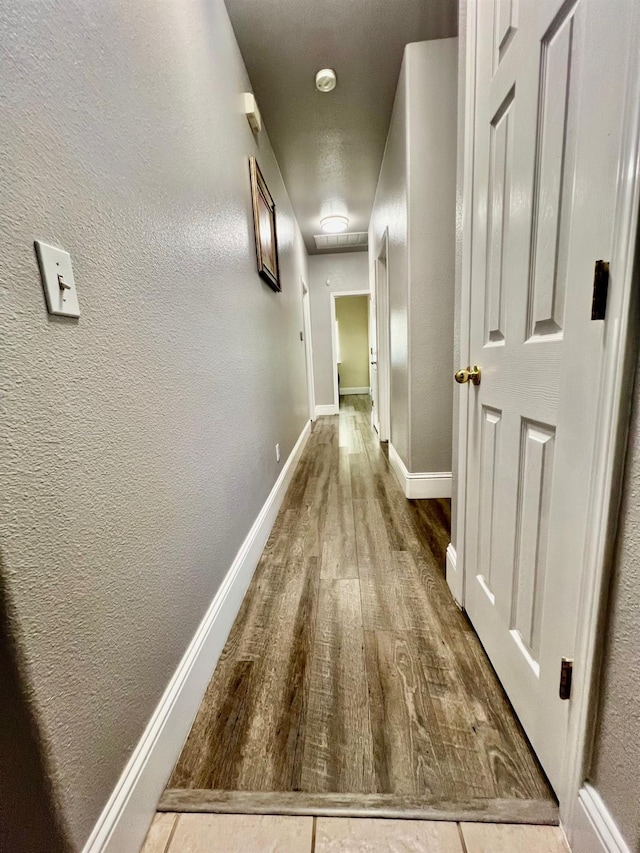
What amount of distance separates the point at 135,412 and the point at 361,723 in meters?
0.96

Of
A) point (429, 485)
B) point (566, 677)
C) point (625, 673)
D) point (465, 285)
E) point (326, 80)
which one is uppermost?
point (326, 80)

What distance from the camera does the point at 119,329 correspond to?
689 mm

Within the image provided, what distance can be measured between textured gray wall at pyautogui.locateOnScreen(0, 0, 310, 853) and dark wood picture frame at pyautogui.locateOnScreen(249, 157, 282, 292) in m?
A: 0.61

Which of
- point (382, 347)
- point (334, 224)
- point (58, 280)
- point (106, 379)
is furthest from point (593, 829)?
point (334, 224)

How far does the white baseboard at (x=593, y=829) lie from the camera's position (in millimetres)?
528

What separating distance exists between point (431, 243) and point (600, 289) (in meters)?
1.66

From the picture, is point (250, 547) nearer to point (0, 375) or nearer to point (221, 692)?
point (221, 692)

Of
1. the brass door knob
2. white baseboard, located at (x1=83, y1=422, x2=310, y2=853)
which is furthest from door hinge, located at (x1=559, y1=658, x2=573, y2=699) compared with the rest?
white baseboard, located at (x1=83, y1=422, x2=310, y2=853)

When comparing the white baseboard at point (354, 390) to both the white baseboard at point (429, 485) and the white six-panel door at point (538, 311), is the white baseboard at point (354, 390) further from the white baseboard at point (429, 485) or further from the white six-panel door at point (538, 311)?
the white six-panel door at point (538, 311)

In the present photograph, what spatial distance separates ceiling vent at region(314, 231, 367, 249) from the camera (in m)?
4.49

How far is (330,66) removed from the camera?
6.22ft

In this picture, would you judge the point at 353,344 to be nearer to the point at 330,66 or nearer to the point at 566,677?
the point at 330,66

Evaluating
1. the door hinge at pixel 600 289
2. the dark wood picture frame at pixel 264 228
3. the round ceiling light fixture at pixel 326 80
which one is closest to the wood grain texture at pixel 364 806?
the door hinge at pixel 600 289

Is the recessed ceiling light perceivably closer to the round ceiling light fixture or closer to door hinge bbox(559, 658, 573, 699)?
the round ceiling light fixture
